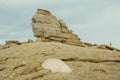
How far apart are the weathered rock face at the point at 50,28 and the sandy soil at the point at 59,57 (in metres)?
13.0

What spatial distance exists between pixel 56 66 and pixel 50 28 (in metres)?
17.3

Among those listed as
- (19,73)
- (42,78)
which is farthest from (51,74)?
(19,73)

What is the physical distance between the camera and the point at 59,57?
1491 cm

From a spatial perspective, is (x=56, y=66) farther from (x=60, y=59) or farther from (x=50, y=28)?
(x=50, y=28)

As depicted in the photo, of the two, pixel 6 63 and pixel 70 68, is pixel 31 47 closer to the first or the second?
pixel 6 63

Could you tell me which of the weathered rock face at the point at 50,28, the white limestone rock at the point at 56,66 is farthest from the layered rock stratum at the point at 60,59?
the weathered rock face at the point at 50,28

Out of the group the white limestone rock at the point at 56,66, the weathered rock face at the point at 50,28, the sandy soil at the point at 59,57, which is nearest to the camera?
the sandy soil at the point at 59,57

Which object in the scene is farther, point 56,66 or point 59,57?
point 59,57

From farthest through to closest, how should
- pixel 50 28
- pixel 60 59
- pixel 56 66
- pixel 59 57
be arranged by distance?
pixel 50 28 → pixel 59 57 → pixel 60 59 → pixel 56 66

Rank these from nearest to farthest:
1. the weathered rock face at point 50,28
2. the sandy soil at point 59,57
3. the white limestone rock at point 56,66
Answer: the sandy soil at point 59,57
the white limestone rock at point 56,66
the weathered rock face at point 50,28

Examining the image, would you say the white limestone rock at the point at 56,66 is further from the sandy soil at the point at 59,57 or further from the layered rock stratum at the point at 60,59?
the sandy soil at the point at 59,57

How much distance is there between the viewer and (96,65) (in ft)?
49.0

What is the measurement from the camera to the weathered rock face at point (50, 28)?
98.0 ft

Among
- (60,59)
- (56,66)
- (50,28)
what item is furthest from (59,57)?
(50,28)
